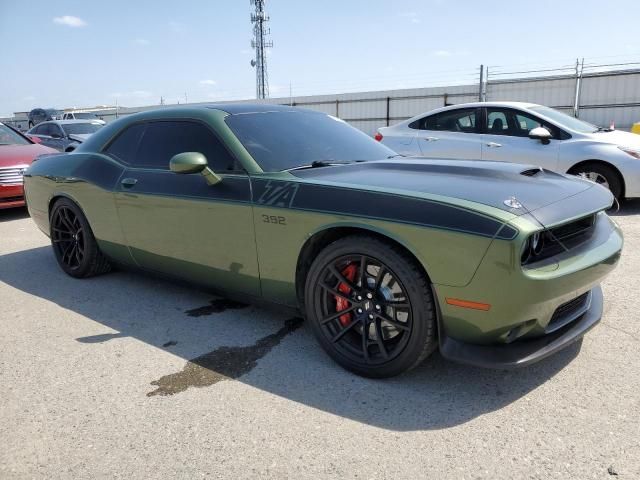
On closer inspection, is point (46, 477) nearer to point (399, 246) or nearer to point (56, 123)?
point (399, 246)

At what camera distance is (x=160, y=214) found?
3.68m

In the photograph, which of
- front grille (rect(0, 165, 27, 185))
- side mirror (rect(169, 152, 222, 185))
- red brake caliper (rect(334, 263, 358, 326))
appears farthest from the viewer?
front grille (rect(0, 165, 27, 185))

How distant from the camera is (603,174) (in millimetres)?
6691

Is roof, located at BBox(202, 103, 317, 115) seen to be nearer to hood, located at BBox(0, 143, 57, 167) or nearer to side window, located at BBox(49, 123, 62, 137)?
hood, located at BBox(0, 143, 57, 167)

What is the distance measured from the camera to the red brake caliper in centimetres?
279

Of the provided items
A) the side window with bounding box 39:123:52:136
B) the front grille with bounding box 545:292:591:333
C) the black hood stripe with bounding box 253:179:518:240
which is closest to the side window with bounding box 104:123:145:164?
the black hood stripe with bounding box 253:179:518:240

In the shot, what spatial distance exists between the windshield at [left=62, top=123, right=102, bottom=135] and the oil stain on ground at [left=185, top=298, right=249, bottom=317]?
12.6 metres

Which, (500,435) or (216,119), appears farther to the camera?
(216,119)

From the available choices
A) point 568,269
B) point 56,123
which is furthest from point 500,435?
point 56,123

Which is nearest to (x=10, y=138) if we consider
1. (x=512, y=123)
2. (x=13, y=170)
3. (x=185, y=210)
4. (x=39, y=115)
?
(x=13, y=170)

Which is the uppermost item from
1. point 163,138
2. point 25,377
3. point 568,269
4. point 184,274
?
point 163,138

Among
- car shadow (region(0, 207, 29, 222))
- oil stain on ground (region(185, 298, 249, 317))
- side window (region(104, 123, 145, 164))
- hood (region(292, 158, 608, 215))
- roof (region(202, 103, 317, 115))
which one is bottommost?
car shadow (region(0, 207, 29, 222))

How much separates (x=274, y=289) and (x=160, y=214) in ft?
3.60

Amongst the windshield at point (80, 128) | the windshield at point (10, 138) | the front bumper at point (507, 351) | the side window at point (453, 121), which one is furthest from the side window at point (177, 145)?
the windshield at point (80, 128)
